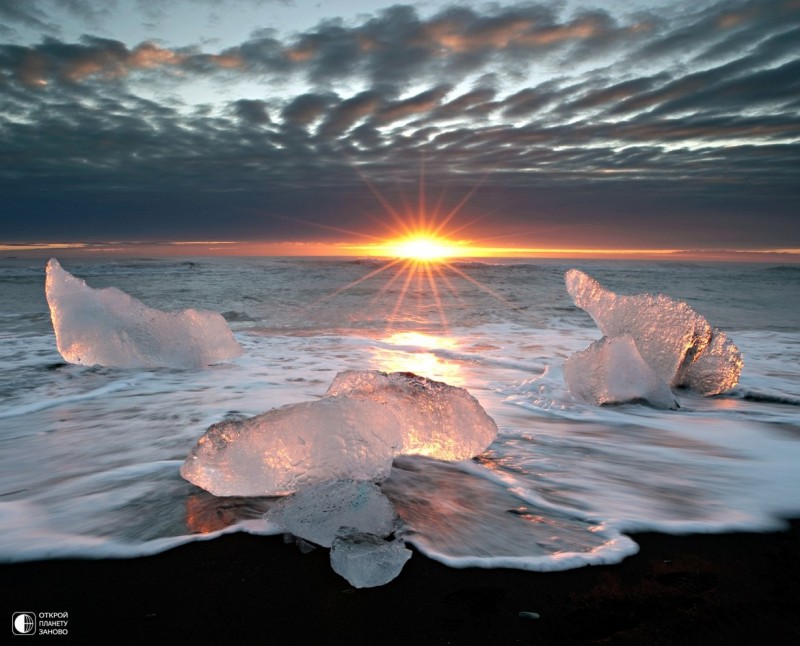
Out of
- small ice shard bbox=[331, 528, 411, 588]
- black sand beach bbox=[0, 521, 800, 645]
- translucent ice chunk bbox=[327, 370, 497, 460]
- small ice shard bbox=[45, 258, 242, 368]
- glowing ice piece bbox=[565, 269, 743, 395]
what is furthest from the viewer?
small ice shard bbox=[45, 258, 242, 368]

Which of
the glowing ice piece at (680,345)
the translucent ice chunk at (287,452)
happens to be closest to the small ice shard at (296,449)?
the translucent ice chunk at (287,452)

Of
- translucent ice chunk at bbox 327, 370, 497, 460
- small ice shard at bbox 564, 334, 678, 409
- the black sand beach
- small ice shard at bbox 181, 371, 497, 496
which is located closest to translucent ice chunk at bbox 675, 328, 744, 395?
small ice shard at bbox 564, 334, 678, 409

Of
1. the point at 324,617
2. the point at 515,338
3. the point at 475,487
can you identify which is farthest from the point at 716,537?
the point at 515,338

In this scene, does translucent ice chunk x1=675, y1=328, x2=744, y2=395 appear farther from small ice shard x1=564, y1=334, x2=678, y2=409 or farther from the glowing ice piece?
small ice shard x1=564, y1=334, x2=678, y2=409

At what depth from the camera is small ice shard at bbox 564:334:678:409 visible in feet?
12.6

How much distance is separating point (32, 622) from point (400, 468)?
4.55 ft

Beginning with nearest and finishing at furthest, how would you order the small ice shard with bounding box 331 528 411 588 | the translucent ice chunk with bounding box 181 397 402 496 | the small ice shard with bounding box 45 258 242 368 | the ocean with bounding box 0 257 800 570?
the small ice shard with bounding box 331 528 411 588 < the ocean with bounding box 0 257 800 570 < the translucent ice chunk with bounding box 181 397 402 496 < the small ice shard with bounding box 45 258 242 368

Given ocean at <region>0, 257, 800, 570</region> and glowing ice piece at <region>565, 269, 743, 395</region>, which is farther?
glowing ice piece at <region>565, 269, 743, 395</region>

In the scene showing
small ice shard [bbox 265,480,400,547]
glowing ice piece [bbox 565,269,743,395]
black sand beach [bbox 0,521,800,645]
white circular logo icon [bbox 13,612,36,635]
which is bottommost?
white circular logo icon [bbox 13,612,36,635]

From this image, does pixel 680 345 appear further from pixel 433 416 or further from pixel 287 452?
pixel 287 452

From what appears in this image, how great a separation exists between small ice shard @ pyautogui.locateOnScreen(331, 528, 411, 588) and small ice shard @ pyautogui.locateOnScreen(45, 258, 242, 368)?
404 cm

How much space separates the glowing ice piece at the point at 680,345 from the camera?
427 cm

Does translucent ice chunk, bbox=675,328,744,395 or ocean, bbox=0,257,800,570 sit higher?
translucent ice chunk, bbox=675,328,744,395

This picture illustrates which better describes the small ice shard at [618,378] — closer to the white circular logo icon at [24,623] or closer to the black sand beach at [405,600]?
the black sand beach at [405,600]
